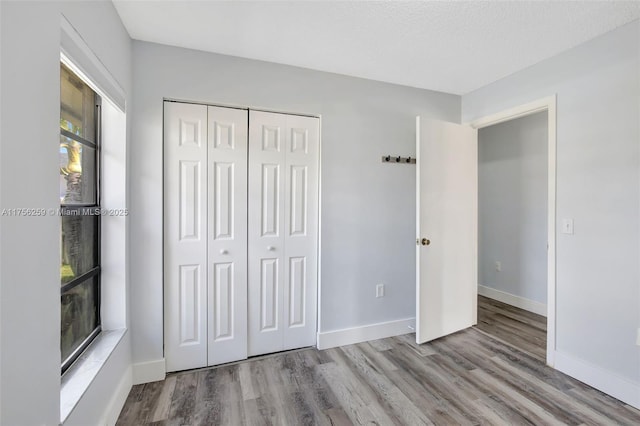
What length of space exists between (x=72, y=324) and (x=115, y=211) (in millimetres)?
664

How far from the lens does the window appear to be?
1.38 m

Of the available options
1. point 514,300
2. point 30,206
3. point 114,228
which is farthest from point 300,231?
point 514,300

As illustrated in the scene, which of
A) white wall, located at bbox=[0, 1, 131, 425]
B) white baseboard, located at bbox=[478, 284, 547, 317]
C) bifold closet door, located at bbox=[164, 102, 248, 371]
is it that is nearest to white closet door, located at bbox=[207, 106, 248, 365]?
bifold closet door, located at bbox=[164, 102, 248, 371]

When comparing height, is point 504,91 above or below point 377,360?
above

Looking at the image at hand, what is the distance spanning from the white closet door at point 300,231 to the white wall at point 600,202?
6.08 feet

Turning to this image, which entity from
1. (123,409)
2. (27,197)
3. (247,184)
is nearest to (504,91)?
(247,184)

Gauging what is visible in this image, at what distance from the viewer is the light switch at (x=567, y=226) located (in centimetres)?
213

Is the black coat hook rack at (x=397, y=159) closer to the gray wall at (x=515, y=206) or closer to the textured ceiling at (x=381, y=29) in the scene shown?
the textured ceiling at (x=381, y=29)

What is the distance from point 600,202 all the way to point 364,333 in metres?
1.99

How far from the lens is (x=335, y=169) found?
2.53m

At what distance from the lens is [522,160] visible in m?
3.46

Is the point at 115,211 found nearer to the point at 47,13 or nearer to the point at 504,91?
the point at 47,13

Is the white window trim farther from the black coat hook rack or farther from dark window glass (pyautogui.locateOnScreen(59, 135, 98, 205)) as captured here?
the black coat hook rack

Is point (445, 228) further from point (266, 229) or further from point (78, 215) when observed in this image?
point (78, 215)
